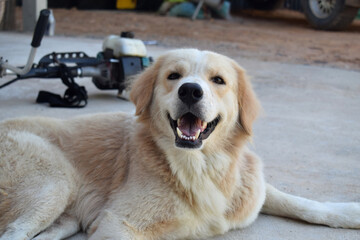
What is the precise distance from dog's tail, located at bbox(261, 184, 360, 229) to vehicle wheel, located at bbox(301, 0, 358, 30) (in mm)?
11382

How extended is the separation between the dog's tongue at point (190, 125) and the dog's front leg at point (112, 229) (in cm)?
64

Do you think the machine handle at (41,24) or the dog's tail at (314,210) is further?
the machine handle at (41,24)

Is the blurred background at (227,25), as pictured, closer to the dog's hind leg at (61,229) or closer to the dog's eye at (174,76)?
the dog's eye at (174,76)

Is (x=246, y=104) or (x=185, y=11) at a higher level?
(x=246, y=104)

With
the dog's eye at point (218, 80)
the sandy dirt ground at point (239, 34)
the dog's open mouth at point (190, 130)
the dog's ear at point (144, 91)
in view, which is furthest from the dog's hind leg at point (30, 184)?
the sandy dirt ground at point (239, 34)

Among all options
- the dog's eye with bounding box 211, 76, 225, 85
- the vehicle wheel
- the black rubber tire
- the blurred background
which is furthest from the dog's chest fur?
the black rubber tire

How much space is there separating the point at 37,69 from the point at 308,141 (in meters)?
3.02

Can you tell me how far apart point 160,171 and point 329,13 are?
12.5 m

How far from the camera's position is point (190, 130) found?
3.15m

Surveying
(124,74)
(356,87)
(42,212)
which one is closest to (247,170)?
(42,212)

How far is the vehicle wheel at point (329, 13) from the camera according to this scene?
14062 millimetres

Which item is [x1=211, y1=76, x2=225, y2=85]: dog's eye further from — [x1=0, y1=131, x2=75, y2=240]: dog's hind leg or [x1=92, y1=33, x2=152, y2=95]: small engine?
[x1=92, y1=33, x2=152, y2=95]: small engine

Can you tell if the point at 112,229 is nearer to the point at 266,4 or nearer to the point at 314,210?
the point at 314,210

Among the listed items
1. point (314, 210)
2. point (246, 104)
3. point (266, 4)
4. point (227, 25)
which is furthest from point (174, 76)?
point (266, 4)
